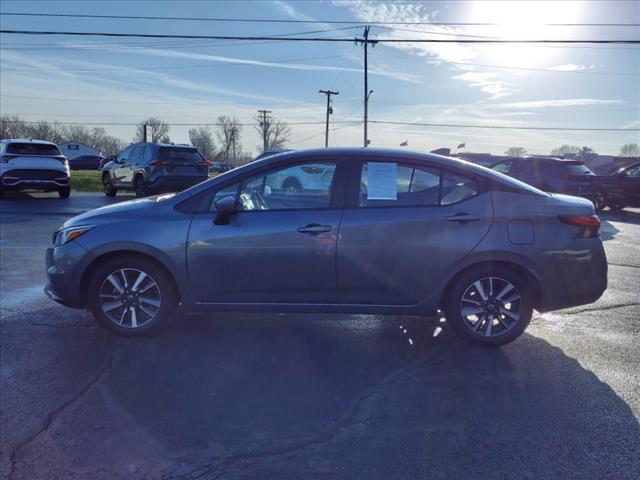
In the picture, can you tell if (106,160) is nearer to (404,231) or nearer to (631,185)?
(631,185)

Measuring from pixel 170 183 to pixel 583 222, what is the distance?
13610 mm

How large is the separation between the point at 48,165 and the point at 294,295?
1471 centimetres

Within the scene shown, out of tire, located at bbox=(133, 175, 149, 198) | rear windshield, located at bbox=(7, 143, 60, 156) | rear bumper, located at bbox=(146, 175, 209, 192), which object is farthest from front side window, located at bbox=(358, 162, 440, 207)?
rear windshield, located at bbox=(7, 143, 60, 156)

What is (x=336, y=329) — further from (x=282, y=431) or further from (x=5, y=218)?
(x=5, y=218)

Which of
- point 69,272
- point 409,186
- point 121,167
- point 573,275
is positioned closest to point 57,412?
point 69,272

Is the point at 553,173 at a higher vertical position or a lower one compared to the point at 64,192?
higher

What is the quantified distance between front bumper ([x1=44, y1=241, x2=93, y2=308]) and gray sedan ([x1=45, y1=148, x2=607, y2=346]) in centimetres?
1

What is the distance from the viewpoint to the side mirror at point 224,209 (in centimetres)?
405

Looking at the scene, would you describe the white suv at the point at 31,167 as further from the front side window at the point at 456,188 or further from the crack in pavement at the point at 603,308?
the crack in pavement at the point at 603,308

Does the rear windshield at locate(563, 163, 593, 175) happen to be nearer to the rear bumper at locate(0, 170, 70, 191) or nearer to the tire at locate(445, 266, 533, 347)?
the tire at locate(445, 266, 533, 347)

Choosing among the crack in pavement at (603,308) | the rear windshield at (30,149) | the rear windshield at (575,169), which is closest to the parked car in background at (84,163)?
the rear windshield at (30,149)

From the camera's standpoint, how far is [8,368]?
375 centimetres

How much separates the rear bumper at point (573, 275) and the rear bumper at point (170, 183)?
13.1m

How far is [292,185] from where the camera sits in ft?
13.9
